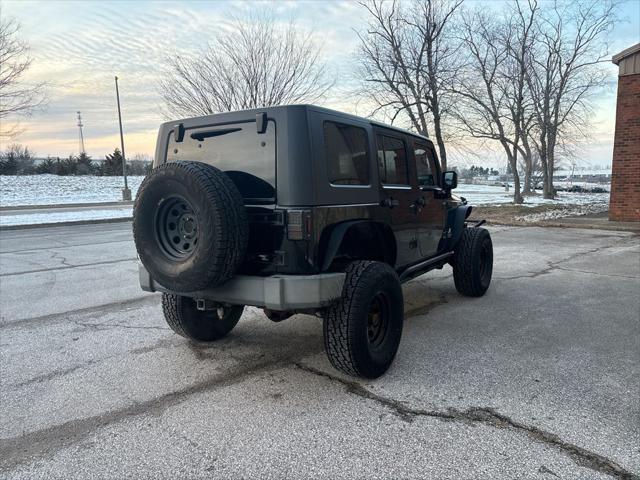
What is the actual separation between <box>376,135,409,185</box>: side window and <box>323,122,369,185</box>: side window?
0.89ft

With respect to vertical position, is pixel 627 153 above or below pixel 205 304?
above

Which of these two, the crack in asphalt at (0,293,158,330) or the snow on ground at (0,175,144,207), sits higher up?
the snow on ground at (0,175,144,207)

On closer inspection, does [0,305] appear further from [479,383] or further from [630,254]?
[630,254]

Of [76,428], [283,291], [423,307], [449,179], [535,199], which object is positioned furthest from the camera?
[535,199]

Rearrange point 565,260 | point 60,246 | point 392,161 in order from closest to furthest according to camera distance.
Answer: point 392,161 → point 565,260 → point 60,246

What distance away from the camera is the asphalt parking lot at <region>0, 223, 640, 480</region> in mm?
2561

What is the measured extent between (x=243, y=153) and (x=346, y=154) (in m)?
0.80

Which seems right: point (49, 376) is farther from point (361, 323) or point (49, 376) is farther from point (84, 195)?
point (84, 195)

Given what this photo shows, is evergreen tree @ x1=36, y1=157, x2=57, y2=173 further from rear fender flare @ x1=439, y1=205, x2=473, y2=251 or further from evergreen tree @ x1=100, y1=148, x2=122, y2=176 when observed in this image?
rear fender flare @ x1=439, y1=205, x2=473, y2=251

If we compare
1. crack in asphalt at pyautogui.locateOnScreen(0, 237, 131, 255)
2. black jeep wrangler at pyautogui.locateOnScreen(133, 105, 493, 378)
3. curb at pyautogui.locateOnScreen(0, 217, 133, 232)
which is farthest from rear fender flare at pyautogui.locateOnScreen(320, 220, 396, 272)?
curb at pyautogui.locateOnScreen(0, 217, 133, 232)

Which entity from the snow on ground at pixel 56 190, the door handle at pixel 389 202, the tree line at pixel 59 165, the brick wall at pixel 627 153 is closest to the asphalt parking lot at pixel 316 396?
the door handle at pixel 389 202

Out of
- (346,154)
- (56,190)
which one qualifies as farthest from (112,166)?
(346,154)

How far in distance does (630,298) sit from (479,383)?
12.5 ft

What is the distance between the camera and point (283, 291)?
→ 3143 millimetres
